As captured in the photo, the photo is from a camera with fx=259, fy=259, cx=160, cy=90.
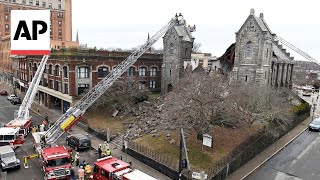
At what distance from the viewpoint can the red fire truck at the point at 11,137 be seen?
1137 inches

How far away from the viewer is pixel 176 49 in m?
46.3

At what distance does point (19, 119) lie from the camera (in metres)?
36.0

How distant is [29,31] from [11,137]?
14044 millimetres

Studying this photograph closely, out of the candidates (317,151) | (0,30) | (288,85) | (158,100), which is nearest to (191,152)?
(317,151)

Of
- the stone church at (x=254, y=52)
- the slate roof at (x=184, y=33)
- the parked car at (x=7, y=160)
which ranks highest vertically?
the slate roof at (x=184, y=33)

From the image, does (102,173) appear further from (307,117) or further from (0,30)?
(0,30)

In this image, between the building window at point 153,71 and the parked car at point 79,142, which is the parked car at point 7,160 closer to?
the parked car at point 79,142

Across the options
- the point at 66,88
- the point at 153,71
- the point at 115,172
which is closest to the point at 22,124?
the point at 66,88

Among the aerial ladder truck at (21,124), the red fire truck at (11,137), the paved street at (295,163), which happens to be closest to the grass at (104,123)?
the aerial ladder truck at (21,124)

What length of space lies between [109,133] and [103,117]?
7.94 m

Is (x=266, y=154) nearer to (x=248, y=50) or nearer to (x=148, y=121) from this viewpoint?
(x=148, y=121)

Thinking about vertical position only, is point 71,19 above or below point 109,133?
above

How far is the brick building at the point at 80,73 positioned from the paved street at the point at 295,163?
2492 centimetres

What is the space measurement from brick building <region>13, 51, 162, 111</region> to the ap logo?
66.6 ft
